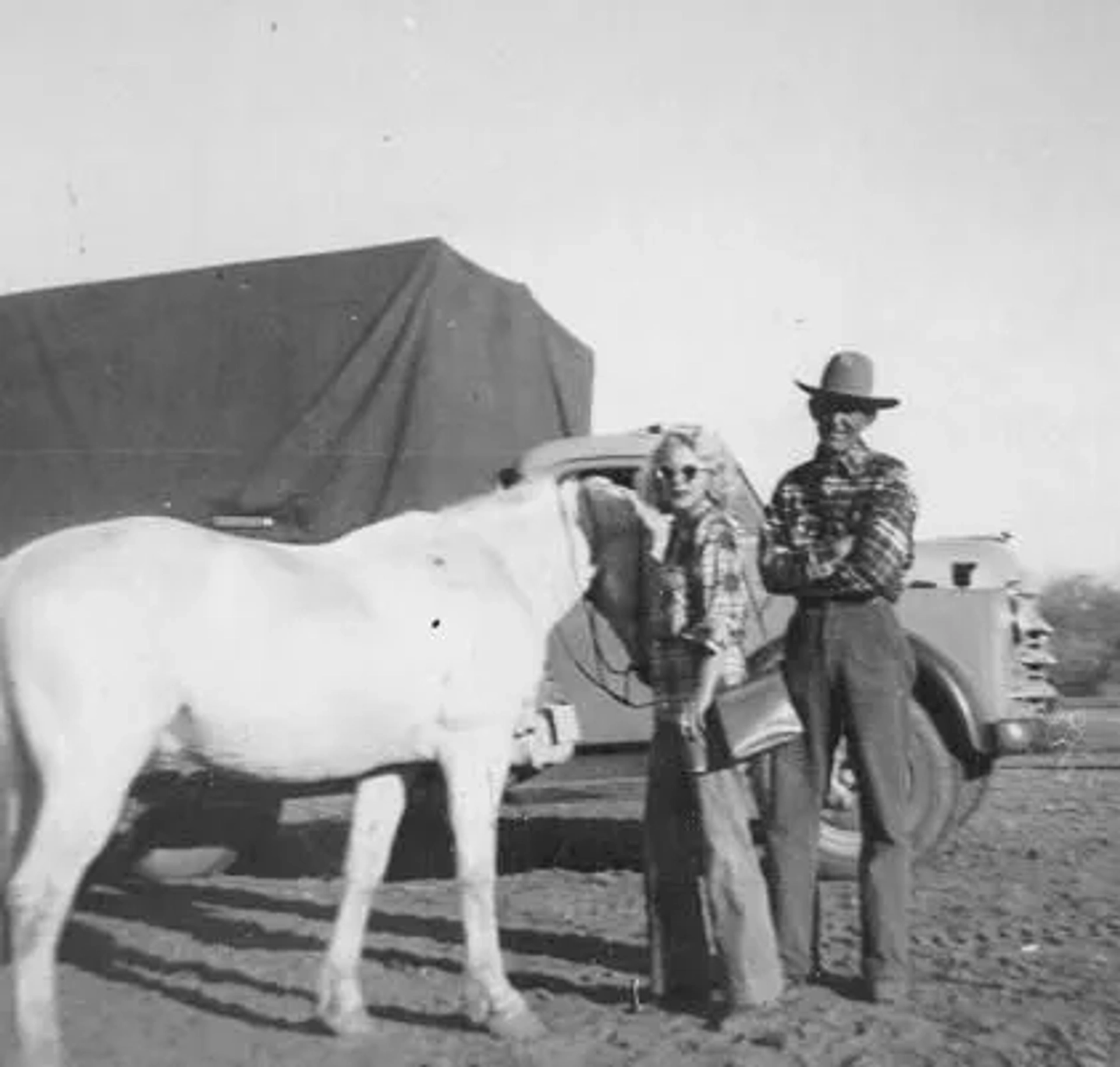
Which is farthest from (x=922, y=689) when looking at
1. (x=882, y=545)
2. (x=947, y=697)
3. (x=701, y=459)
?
(x=701, y=459)

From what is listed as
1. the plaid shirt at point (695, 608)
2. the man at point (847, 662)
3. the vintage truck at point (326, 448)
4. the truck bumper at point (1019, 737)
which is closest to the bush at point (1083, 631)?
the truck bumper at point (1019, 737)

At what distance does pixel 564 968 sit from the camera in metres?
5.02

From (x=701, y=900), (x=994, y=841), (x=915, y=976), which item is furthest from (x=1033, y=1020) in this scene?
(x=994, y=841)

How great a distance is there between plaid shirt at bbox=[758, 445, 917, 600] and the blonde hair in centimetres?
33

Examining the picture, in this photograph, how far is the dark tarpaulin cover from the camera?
20.6ft

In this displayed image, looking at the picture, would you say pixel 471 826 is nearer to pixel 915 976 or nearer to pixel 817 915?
pixel 817 915

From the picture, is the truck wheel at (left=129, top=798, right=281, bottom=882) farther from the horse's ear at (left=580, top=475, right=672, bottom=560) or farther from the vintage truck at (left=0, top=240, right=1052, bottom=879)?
the horse's ear at (left=580, top=475, right=672, bottom=560)

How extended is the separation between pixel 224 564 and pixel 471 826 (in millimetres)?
1178

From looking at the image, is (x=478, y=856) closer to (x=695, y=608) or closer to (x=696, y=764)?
(x=696, y=764)

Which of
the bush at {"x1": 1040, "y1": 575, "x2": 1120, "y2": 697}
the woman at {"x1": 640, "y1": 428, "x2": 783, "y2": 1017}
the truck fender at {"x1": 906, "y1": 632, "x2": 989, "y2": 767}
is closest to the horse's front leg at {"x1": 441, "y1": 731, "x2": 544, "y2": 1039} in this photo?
the woman at {"x1": 640, "y1": 428, "x2": 783, "y2": 1017}

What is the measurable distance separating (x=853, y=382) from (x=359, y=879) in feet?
7.86

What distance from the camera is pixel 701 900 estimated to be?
462 cm

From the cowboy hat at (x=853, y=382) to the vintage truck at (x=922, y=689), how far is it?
1.42 meters

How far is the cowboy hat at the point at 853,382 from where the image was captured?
446cm
